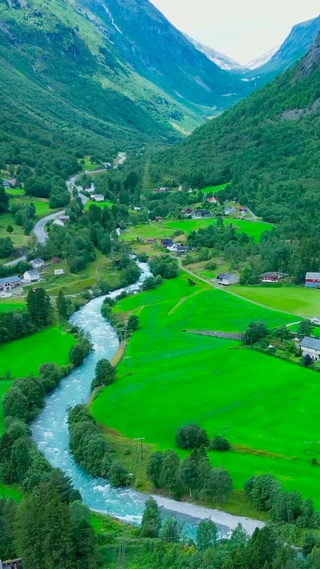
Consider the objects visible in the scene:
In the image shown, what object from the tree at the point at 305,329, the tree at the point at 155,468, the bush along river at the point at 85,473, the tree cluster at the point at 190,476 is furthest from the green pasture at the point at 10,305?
the tree cluster at the point at 190,476

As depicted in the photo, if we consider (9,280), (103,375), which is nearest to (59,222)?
(9,280)

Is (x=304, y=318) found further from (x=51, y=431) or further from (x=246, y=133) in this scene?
(x=246, y=133)

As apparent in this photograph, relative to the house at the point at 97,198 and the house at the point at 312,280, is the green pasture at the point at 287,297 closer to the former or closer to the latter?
the house at the point at 312,280

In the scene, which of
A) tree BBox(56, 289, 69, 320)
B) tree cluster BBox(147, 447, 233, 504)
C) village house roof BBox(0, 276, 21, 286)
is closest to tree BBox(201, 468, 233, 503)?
tree cluster BBox(147, 447, 233, 504)

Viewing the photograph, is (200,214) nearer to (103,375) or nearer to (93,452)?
(103,375)

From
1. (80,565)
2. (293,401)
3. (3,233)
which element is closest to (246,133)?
(3,233)
